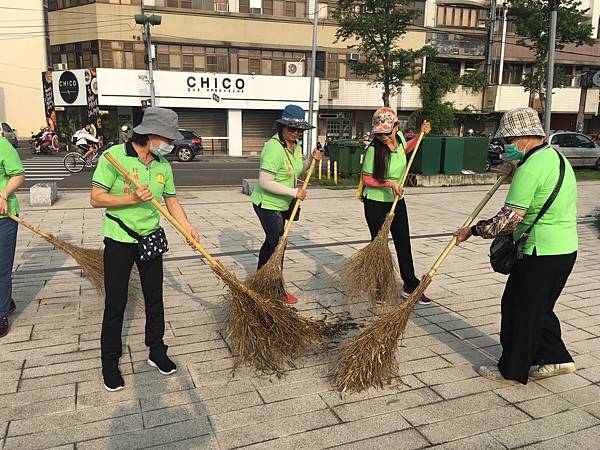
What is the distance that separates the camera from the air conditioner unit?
29.7 m

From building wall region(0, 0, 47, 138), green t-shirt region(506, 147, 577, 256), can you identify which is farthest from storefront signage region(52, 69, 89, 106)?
green t-shirt region(506, 147, 577, 256)

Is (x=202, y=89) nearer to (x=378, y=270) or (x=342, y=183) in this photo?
(x=342, y=183)

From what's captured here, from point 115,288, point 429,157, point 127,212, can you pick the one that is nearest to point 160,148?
point 127,212

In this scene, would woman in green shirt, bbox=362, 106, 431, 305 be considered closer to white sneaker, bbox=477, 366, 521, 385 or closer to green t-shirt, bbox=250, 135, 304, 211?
green t-shirt, bbox=250, 135, 304, 211

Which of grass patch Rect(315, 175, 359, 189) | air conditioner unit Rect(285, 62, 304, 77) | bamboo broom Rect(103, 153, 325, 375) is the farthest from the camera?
air conditioner unit Rect(285, 62, 304, 77)

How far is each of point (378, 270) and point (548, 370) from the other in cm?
163

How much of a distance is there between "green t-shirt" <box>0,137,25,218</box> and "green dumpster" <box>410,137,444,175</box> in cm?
1093

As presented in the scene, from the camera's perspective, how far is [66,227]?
25.3 feet

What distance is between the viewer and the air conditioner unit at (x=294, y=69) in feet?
97.5

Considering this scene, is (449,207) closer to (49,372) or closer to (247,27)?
(49,372)

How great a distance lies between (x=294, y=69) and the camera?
97.8 feet

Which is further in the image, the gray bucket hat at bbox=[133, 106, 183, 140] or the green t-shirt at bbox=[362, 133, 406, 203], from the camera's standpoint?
the green t-shirt at bbox=[362, 133, 406, 203]

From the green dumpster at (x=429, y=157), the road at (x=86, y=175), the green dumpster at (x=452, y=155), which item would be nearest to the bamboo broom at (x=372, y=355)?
Answer: the green dumpster at (x=429, y=157)

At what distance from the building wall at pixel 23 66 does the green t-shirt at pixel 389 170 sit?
37.6m
